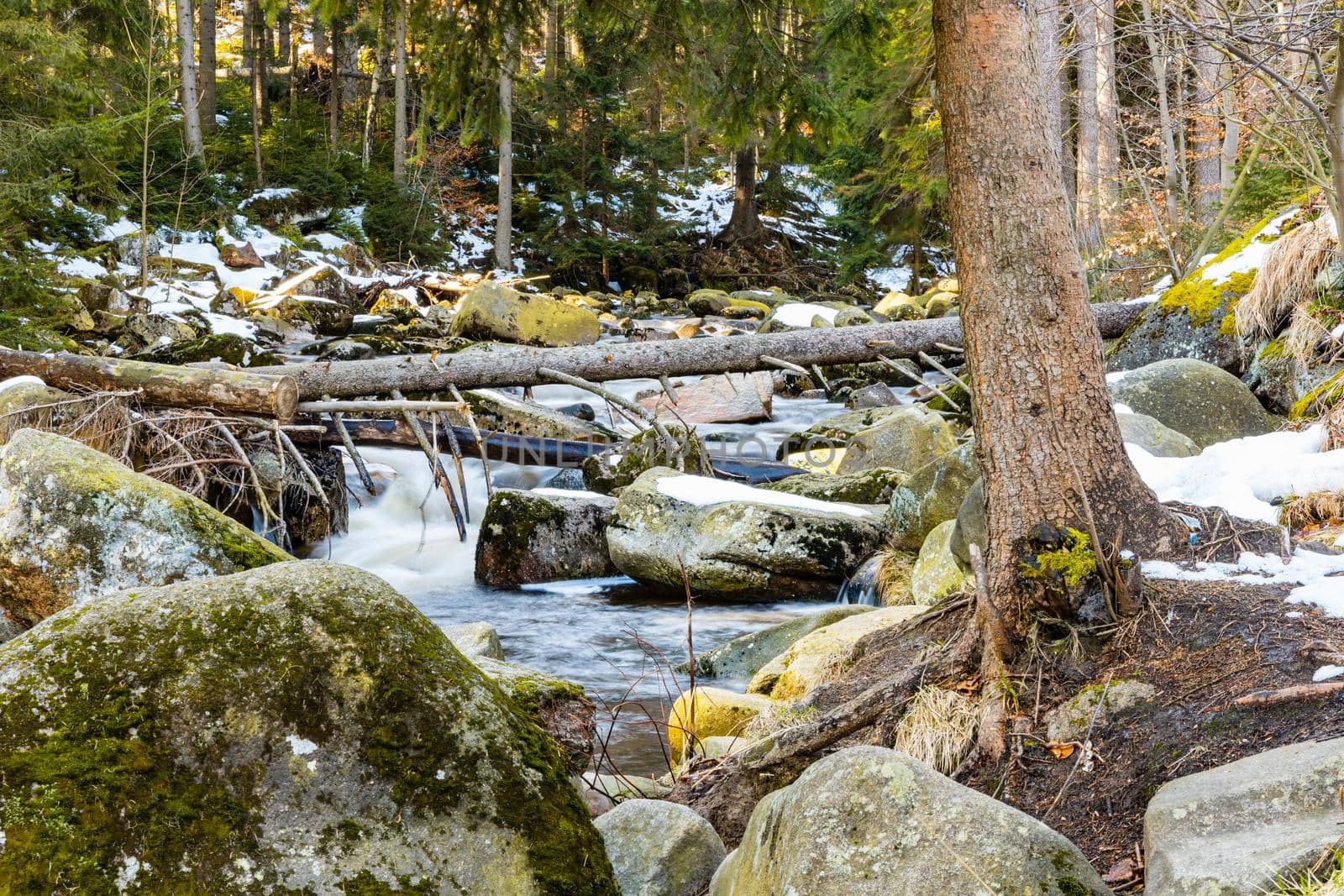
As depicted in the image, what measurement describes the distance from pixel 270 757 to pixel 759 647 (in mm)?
4931

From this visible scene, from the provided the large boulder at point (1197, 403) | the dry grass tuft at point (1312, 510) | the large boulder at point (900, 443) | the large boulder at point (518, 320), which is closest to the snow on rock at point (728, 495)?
the large boulder at point (900, 443)

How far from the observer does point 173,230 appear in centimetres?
2281

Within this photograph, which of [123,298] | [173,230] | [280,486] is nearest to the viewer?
[280,486]

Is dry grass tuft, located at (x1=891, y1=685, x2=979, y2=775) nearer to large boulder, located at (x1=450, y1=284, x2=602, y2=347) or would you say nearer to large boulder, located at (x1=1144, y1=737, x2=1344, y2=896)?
large boulder, located at (x1=1144, y1=737, x2=1344, y2=896)

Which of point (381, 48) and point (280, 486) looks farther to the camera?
point (381, 48)

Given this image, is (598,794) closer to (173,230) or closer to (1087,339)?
(1087,339)

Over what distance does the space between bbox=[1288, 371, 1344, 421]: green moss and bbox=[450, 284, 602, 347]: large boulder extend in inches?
498

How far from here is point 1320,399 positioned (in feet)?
20.5

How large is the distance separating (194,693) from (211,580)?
0.33 meters

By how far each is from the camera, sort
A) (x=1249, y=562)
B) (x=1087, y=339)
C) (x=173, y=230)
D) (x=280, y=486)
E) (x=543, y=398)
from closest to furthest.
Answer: (x=1087, y=339), (x=1249, y=562), (x=280, y=486), (x=543, y=398), (x=173, y=230)

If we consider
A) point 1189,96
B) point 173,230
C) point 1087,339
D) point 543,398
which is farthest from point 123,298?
point 1087,339

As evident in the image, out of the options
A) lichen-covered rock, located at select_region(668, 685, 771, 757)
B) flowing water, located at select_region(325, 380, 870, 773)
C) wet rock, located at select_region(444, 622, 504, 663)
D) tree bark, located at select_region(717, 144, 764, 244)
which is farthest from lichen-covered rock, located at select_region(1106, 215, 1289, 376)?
tree bark, located at select_region(717, 144, 764, 244)

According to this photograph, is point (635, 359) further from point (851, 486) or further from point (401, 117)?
point (401, 117)

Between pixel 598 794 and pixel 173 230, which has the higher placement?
pixel 173 230
